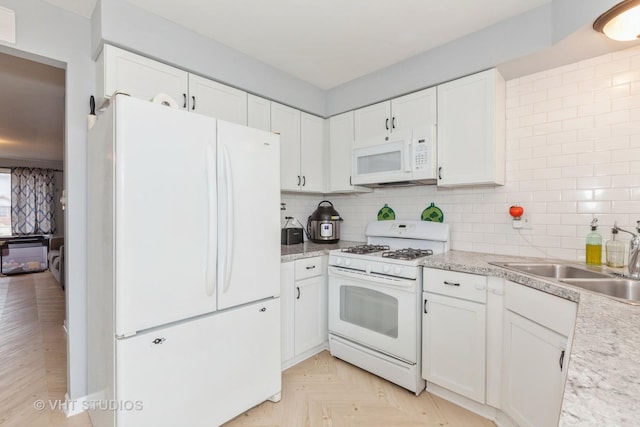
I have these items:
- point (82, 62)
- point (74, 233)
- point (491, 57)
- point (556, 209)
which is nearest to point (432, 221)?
point (556, 209)

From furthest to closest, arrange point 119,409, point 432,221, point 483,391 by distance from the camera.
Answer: point 432,221
point 483,391
point 119,409

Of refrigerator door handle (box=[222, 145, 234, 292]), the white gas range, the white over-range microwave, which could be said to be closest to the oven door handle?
the white gas range

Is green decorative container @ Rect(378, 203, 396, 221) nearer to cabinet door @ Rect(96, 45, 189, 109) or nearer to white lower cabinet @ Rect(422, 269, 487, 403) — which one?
white lower cabinet @ Rect(422, 269, 487, 403)

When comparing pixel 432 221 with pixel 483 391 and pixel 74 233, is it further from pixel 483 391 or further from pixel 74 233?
pixel 74 233

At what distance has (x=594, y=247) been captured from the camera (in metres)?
1.89

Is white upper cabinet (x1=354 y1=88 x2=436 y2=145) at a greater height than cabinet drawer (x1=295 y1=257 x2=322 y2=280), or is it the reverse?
white upper cabinet (x1=354 y1=88 x2=436 y2=145)

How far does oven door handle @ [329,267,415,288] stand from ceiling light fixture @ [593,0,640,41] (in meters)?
1.71

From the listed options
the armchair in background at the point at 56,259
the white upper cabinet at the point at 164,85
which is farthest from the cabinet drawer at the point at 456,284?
the armchair in background at the point at 56,259

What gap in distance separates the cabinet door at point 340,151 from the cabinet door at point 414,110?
495 millimetres

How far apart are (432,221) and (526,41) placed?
1400 mm

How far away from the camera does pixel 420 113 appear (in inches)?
97.8

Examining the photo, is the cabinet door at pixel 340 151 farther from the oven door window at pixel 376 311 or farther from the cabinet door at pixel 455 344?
the cabinet door at pixel 455 344

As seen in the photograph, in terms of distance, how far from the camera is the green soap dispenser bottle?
1.88 m

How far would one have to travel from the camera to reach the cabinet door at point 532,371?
1406mm
